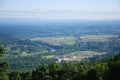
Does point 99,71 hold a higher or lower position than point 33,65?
higher

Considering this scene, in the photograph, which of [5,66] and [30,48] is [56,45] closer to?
[30,48]

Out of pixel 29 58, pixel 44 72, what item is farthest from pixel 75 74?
pixel 29 58

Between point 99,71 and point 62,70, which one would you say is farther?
point 62,70

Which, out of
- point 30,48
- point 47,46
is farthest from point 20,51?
point 47,46

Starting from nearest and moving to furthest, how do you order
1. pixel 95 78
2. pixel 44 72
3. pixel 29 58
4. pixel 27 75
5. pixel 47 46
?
1. pixel 95 78
2. pixel 44 72
3. pixel 27 75
4. pixel 29 58
5. pixel 47 46

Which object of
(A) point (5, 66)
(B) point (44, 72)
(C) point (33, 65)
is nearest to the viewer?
(A) point (5, 66)

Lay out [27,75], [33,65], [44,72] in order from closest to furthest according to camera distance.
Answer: [44,72] → [27,75] → [33,65]

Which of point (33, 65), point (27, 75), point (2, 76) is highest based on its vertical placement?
point (2, 76)

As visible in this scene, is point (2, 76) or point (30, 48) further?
point (30, 48)

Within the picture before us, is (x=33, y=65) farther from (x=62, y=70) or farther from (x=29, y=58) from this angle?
(x=62, y=70)
